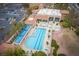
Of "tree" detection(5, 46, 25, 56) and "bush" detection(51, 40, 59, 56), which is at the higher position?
"bush" detection(51, 40, 59, 56)

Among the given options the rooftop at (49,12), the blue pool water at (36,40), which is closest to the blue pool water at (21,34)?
the blue pool water at (36,40)

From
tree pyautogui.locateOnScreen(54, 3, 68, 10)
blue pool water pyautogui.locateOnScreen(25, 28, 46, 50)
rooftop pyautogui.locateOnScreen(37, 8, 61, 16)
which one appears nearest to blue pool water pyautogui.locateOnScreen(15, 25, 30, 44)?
blue pool water pyautogui.locateOnScreen(25, 28, 46, 50)

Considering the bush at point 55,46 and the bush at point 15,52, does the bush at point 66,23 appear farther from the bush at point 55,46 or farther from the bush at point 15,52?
the bush at point 15,52

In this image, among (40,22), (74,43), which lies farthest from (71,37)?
(40,22)

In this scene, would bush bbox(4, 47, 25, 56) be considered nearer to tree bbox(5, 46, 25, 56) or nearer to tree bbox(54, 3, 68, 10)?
tree bbox(5, 46, 25, 56)

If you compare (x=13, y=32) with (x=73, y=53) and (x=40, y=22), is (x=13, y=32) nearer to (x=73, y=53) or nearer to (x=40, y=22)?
(x=40, y=22)

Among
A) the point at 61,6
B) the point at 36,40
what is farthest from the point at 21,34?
the point at 61,6
